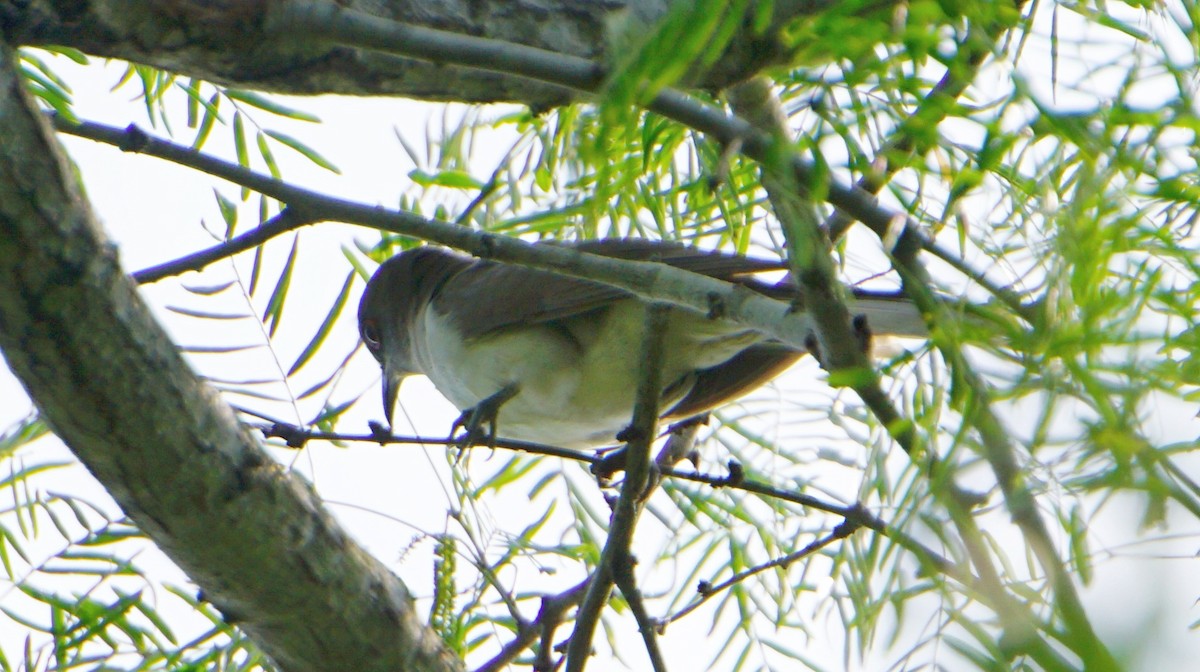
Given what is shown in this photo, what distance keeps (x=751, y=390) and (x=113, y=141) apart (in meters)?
2.26

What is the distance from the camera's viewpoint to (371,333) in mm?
5762

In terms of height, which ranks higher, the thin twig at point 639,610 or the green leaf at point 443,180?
the green leaf at point 443,180

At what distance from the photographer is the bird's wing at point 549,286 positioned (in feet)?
12.1

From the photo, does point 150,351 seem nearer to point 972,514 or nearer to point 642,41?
point 642,41

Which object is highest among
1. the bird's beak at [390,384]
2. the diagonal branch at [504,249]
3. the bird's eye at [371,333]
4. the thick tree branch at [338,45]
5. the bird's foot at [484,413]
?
the bird's eye at [371,333]

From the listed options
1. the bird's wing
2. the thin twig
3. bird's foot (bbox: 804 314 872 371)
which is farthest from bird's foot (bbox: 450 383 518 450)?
bird's foot (bbox: 804 314 872 371)

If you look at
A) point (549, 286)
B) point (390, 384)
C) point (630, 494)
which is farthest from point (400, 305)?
point (630, 494)

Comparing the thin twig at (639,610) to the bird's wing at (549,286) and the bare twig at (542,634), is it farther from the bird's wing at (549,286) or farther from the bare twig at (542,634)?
the bird's wing at (549,286)

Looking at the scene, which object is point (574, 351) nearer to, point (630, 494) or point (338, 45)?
point (630, 494)

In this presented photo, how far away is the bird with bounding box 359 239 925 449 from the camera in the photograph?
3.95 m

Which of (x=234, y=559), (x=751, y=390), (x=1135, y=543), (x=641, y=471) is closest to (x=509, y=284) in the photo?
(x=751, y=390)

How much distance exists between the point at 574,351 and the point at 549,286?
0.24 meters

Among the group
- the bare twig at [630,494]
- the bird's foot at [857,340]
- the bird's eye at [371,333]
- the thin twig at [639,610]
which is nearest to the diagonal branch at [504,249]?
the bird's foot at [857,340]

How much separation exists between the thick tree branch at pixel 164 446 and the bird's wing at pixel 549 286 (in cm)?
135
